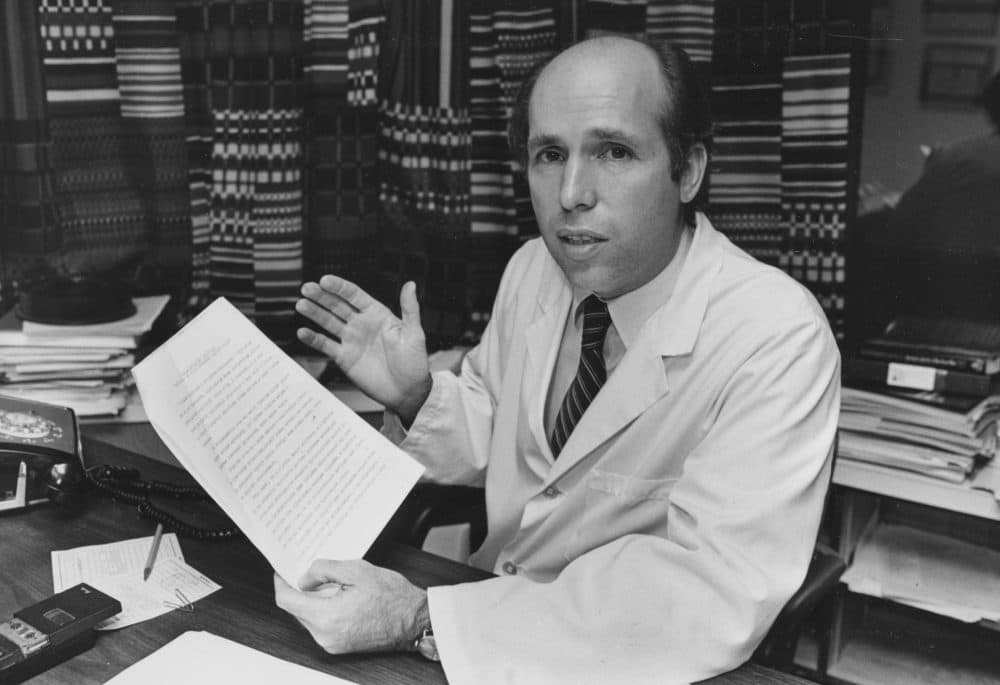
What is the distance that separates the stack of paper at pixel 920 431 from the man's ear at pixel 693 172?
57 cm

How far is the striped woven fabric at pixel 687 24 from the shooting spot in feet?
5.86

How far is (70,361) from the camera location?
6.16 ft

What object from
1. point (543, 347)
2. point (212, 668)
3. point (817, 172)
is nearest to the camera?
point (212, 668)

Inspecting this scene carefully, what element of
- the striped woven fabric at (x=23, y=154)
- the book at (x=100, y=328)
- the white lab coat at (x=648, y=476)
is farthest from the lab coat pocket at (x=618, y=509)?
the striped woven fabric at (x=23, y=154)

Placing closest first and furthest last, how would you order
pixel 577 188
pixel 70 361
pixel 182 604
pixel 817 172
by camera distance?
pixel 182 604 < pixel 577 188 < pixel 817 172 < pixel 70 361

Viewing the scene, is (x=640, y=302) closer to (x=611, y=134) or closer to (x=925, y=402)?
(x=611, y=134)

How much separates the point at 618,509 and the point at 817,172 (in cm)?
76

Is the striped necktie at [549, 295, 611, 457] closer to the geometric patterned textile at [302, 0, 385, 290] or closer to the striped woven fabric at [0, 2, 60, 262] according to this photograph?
the geometric patterned textile at [302, 0, 385, 290]

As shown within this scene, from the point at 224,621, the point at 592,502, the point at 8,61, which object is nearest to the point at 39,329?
the point at 8,61

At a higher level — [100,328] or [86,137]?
[86,137]

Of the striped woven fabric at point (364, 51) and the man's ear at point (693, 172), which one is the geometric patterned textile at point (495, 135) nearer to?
the striped woven fabric at point (364, 51)

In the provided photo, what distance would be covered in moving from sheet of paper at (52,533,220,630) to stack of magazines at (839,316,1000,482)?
48.0 inches

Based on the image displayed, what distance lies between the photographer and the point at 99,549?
4.22 feet

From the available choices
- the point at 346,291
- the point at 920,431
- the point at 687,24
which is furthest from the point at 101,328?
the point at 920,431
